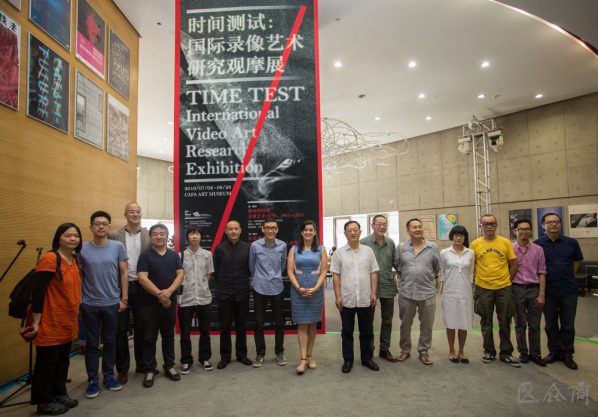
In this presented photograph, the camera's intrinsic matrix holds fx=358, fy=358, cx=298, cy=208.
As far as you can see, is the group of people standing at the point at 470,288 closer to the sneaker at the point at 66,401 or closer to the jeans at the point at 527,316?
the jeans at the point at 527,316

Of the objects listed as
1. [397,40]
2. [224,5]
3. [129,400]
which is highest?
[397,40]

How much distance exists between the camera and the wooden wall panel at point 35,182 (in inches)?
128

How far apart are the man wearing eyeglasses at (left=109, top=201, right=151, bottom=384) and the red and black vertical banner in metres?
0.87

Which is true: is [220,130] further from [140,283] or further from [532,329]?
[532,329]

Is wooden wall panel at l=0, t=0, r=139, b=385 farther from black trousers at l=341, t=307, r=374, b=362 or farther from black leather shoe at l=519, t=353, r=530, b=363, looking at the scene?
black leather shoe at l=519, t=353, r=530, b=363

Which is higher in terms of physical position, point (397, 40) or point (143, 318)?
point (397, 40)

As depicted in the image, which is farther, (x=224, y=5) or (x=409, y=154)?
(x=409, y=154)

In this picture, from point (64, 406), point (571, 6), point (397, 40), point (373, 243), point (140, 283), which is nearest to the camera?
point (64, 406)

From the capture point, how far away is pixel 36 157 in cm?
Answer: 363

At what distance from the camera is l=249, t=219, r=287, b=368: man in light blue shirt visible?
3.65m

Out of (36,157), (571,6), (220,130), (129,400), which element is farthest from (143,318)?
(571,6)

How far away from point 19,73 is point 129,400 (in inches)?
124

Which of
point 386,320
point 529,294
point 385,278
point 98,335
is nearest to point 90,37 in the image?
point 98,335

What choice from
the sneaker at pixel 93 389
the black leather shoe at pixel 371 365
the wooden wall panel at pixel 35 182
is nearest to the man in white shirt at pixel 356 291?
the black leather shoe at pixel 371 365
